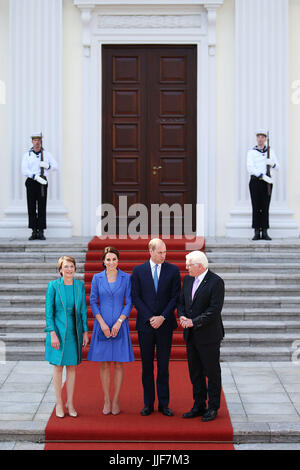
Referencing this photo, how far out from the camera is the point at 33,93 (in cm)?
1204

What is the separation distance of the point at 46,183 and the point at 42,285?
192 cm

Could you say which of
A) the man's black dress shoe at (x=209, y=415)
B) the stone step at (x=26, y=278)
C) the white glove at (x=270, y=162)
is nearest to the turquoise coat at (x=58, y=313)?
the man's black dress shoe at (x=209, y=415)

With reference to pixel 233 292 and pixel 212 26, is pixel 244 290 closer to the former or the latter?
pixel 233 292

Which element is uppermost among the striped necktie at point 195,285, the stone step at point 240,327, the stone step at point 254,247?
the striped necktie at point 195,285

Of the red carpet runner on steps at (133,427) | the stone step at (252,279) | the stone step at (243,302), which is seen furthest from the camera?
the stone step at (252,279)

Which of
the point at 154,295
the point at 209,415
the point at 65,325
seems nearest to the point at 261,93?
the point at 154,295

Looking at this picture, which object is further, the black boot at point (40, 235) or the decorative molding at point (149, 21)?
the decorative molding at point (149, 21)

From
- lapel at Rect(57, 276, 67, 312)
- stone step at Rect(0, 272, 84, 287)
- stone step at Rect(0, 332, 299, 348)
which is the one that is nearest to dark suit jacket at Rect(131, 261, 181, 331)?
lapel at Rect(57, 276, 67, 312)

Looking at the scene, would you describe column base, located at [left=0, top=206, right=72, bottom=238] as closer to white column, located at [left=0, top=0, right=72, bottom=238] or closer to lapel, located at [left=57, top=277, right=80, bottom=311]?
white column, located at [left=0, top=0, right=72, bottom=238]

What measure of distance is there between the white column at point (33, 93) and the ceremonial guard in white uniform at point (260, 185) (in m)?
2.90

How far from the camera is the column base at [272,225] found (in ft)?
39.3

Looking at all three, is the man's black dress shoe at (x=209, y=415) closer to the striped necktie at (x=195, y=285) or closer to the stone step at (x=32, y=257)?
the striped necktie at (x=195, y=285)

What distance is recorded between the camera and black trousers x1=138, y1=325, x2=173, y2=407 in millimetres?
6723
